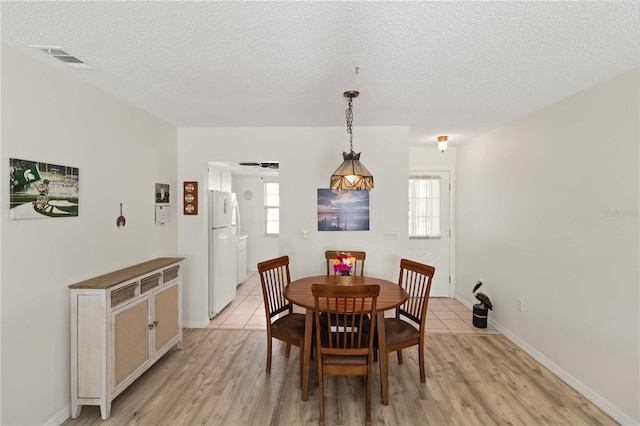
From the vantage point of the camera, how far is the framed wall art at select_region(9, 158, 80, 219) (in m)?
1.80

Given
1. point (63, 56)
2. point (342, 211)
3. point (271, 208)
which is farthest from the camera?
point (271, 208)

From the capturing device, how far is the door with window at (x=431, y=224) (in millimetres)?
4781

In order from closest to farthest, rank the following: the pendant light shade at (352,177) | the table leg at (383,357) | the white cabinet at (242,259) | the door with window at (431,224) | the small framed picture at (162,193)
→ the table leg at (383,357), the pendant light shade at (352,177), the small framed picture at (162,193), the door with window at (431,224), the white cabinet at (242,259)

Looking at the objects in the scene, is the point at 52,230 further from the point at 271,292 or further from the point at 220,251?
the point at 220,251

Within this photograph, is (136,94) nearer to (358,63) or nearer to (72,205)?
(72,205)

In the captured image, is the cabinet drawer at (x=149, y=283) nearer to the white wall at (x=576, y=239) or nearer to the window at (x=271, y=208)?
the white wall at (x=576, y=239)

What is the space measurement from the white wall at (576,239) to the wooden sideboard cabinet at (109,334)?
367 cm

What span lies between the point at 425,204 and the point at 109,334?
433cm

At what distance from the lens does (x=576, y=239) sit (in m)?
2.53

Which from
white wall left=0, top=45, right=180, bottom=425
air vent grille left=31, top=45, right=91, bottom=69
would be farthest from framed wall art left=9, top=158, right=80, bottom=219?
air vent grille left=31, top=45, right=91, bottom=69

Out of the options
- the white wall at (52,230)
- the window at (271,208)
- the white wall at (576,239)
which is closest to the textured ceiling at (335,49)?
the white wall at (52,230)

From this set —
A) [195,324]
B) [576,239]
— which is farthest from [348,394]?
[576,239]

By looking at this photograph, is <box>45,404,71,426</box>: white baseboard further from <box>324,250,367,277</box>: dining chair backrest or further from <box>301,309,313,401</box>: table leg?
<box>324,250,367,277</box>: dining chair backrest

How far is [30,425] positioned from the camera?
6.19ft
